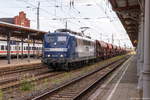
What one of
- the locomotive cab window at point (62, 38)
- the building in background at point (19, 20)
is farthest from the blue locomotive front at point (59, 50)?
the building in background at point (19, 20)

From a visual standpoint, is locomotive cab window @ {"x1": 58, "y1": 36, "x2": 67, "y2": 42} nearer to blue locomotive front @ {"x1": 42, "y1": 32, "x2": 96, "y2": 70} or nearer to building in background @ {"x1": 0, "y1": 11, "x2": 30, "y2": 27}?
blue locomotive front @ {"x1": 42, "y1": 32, "x2": 96, "y2": 70}

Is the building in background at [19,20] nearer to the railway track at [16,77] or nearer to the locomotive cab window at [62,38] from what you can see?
the locomotive cab window at [62,38]

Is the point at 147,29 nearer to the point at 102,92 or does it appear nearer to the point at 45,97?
the point at 45,97

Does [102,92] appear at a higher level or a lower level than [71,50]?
lower

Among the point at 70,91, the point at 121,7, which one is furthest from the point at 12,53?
the point at 70,91

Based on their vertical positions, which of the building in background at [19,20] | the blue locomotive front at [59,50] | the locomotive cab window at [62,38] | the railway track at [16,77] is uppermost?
the building in background at [19,20]

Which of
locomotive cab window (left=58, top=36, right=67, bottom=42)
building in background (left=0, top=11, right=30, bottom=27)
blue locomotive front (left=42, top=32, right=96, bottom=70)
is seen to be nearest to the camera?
blue locomotive front (left=42, top=32, right=96, bottom=70)

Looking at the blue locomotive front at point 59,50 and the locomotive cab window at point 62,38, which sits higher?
the locomotive cab window at point 62,38

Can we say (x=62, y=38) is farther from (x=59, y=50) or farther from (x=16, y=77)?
(x=16, y=77)

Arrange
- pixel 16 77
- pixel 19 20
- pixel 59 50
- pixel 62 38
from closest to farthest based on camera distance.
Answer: pixel 16 77, pixel 59 50, pixel 62 38, pixel 19 20

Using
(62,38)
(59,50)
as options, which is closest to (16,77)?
(59,50)

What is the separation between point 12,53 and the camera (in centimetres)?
4322

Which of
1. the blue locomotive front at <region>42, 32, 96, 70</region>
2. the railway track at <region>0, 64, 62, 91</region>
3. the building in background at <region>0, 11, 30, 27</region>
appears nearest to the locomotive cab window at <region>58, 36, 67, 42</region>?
the blue locomotive front at <region>42, 32, 96, 70</region>

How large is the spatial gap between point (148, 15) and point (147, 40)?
535mm
